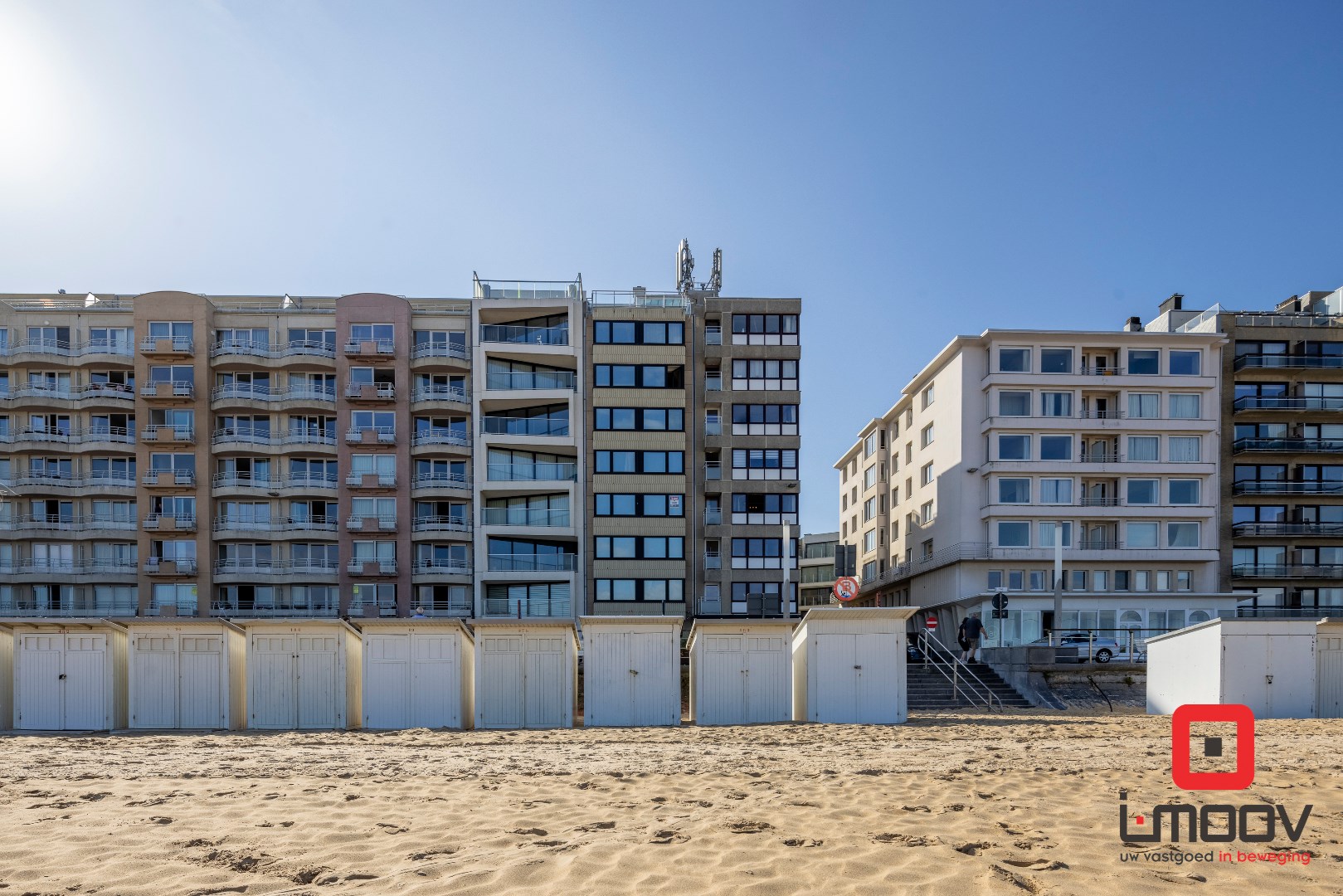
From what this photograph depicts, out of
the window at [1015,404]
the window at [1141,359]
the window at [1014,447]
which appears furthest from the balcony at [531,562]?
the window at [1141,359]

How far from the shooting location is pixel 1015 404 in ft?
182

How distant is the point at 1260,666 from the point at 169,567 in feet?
161

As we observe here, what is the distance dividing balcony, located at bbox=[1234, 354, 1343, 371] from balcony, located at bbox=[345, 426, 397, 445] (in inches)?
1979

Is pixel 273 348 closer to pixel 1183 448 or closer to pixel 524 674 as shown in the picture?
pixel 524 674

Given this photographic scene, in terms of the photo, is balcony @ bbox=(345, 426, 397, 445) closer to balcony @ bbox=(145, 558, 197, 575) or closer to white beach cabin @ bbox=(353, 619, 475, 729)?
balcony @ bbox=(145, 558, 197, 575)

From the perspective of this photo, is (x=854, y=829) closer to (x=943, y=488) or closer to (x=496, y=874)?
(x=496, y=874)

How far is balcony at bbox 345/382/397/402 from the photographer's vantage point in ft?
168

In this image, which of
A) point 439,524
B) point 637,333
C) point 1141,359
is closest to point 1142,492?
point 1141,359

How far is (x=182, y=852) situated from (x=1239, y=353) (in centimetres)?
6393

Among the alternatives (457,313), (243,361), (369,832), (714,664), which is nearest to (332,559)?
(243,361)

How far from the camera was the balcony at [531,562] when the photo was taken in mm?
51156

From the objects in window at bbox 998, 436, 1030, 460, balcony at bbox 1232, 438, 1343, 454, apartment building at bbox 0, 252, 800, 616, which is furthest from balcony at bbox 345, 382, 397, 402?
balcony at bbox 1232, 438, 1343, 454

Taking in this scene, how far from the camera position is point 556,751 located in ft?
56.3

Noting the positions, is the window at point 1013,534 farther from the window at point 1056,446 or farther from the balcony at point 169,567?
the balcony at point 169,567
